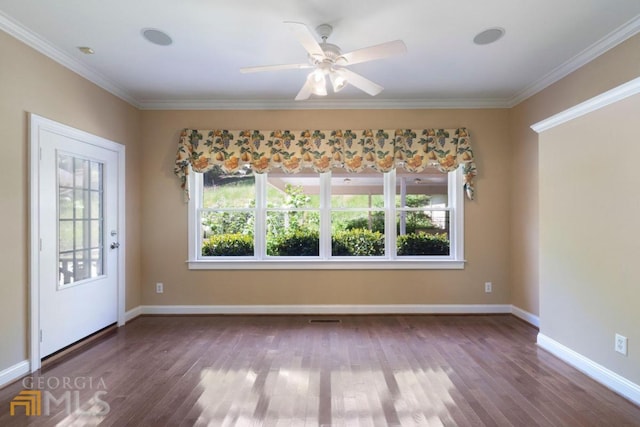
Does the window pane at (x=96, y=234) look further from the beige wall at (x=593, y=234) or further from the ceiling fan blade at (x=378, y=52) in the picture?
the beige wall at (x=593, y=234)

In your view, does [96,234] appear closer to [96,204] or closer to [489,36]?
[96,204]

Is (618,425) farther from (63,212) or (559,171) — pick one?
(63,212)

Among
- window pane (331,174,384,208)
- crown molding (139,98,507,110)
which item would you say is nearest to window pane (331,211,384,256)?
window pane (331,174,384,208)

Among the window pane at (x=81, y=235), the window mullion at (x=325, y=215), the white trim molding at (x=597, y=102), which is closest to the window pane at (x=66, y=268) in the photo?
the window pane at (x=81, y=235)

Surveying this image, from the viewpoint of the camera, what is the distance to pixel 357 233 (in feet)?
13.9

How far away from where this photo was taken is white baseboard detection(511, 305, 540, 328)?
3631 mm

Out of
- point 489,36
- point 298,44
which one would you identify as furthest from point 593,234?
point 298,44

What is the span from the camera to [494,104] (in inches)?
161

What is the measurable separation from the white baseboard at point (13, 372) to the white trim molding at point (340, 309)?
61.2 inches

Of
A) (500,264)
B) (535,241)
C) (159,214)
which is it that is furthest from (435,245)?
(159,214)

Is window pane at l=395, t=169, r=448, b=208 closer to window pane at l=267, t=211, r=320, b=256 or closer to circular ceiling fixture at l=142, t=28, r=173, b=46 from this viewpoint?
window pane at l=267, t=211, r=320, b=256

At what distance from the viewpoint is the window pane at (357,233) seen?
4.23 metres

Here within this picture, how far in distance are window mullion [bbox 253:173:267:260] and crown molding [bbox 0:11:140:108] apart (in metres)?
1.88

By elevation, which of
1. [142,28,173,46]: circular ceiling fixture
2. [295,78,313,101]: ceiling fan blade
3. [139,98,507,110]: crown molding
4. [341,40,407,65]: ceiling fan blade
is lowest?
[295,78,313,101]: ceiling fan blade
